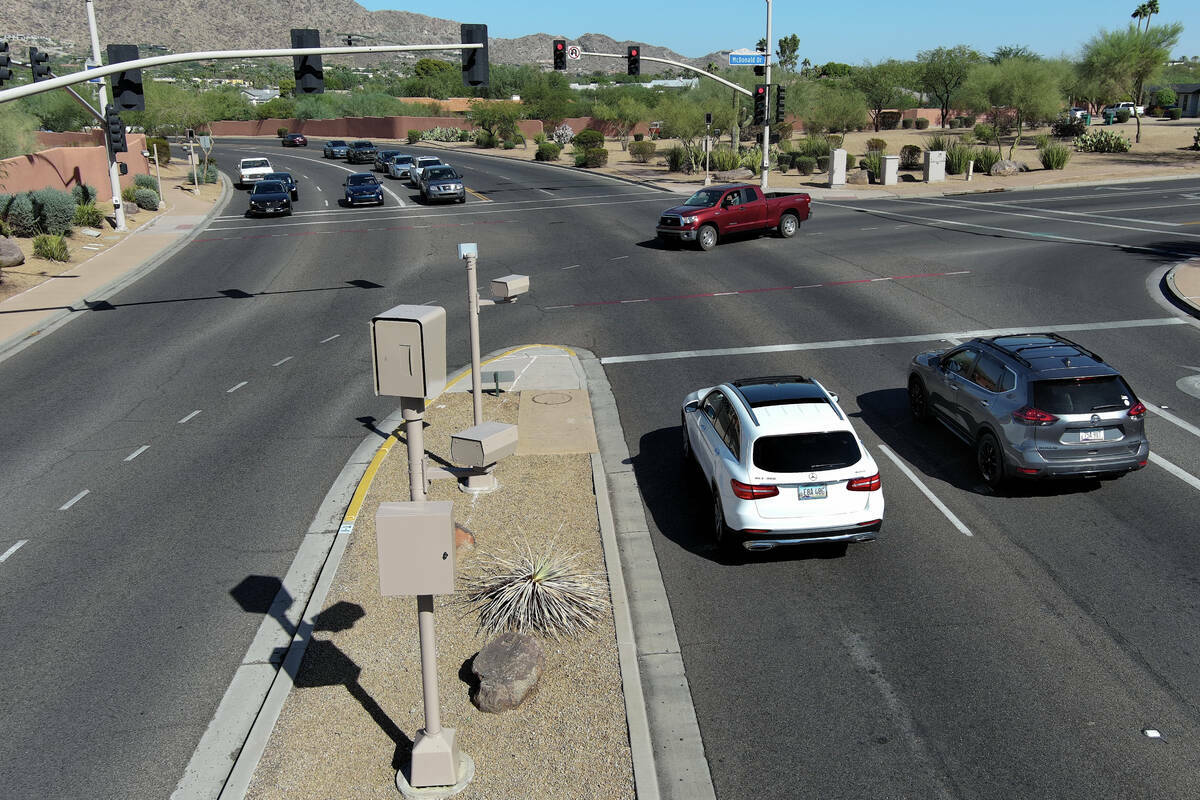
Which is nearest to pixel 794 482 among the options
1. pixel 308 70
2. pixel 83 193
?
pixel 308 70

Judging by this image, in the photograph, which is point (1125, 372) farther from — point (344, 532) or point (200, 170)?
point (200, 170)

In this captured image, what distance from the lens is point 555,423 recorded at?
14953 millimetres

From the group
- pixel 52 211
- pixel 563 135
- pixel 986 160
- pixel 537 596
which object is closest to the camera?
pixel 537 596

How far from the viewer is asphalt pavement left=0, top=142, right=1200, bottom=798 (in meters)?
7.65

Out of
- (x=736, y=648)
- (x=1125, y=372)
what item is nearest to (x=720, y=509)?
(x=736, y=648)

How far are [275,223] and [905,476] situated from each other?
32853mm

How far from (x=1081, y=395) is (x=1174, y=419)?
13.0 feet

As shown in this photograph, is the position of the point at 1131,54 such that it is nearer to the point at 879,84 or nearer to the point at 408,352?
the point at 879,84

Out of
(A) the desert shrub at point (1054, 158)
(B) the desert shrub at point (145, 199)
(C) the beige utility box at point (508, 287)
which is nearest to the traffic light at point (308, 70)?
(C) the beige utility box at point (508, 287)

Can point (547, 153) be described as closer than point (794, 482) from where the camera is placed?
No

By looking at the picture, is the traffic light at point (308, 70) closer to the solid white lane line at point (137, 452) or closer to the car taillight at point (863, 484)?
the solid white lane line at point (137, 452)

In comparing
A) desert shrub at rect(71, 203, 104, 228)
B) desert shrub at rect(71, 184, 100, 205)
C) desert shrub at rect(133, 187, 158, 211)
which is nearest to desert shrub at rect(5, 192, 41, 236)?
desert shrub at rect(71, 203, 104, 228)

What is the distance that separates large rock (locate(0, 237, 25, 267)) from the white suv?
25.7 metres

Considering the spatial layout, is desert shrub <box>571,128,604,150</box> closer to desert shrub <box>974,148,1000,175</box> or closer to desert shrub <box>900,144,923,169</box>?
desert shrub <box>900,144,923,169</box>
